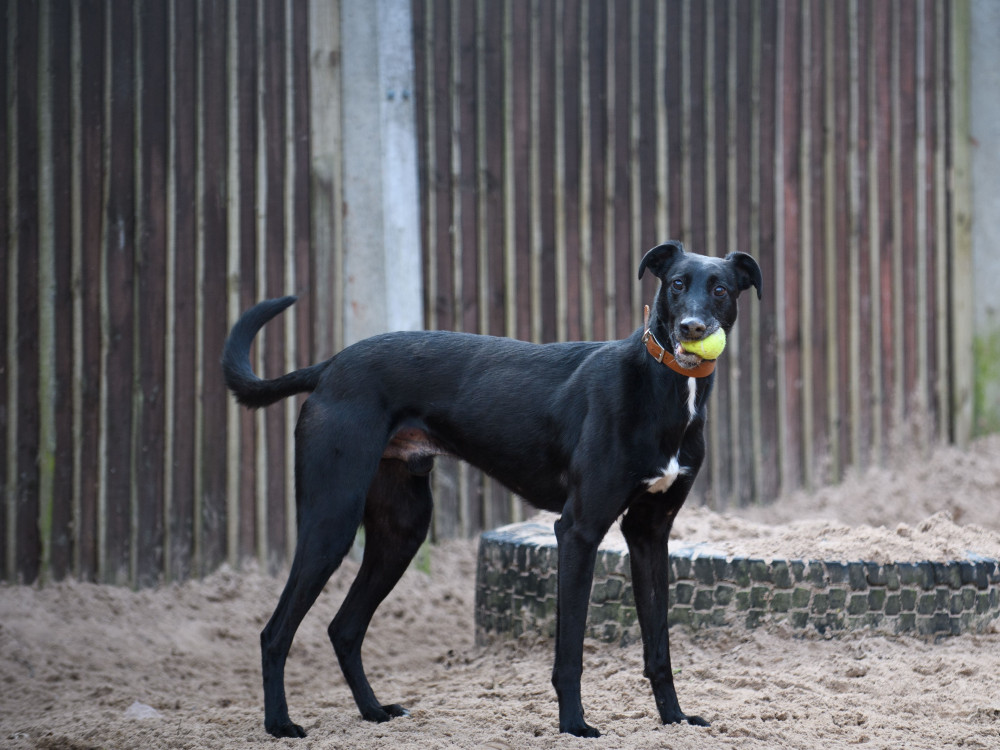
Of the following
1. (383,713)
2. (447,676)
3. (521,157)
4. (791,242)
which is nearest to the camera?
(383,713)

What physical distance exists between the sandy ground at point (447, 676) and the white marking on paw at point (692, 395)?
3.16 ft

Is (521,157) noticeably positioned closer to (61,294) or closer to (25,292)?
(61,294)

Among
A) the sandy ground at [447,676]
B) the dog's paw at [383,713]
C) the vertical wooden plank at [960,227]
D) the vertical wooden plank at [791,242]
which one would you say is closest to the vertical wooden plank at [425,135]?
the sandy ground at [447,676]

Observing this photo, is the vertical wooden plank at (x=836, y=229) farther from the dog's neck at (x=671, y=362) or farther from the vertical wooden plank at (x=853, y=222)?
the dog's neck at (x=671, y=362)

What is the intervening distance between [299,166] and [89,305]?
1333 millimetres

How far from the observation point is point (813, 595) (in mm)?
4109

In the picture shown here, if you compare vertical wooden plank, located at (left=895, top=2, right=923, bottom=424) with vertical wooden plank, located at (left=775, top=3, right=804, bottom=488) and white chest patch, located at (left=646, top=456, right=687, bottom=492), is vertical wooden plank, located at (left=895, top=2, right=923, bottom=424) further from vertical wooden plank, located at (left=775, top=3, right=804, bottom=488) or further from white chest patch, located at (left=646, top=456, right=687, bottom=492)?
white chest patch, located at (left=646, top=456, right=687, bottom=492)

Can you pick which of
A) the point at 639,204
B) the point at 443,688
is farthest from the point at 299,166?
the point at 443,688

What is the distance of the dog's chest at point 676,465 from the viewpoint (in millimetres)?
3371

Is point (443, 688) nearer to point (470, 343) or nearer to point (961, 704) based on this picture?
point (470, 343)

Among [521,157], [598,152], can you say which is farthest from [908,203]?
[521,157]

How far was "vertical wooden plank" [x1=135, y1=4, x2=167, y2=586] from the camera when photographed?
18.0ft

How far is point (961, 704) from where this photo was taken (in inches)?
138

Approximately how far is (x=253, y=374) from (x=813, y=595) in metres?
2.24
